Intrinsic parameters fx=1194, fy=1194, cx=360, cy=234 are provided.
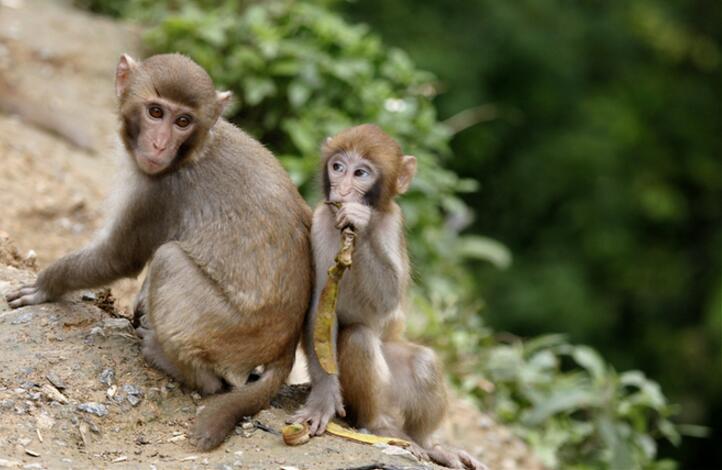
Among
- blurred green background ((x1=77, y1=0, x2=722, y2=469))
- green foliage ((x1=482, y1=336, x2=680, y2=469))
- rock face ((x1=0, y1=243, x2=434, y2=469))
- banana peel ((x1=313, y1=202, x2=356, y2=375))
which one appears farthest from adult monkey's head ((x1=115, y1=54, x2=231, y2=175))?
blurred green background ((x1=77, y1=0, x2=722, y2=469))

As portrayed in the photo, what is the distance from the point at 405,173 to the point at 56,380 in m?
1.98

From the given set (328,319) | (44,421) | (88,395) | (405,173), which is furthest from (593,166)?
(44,421)

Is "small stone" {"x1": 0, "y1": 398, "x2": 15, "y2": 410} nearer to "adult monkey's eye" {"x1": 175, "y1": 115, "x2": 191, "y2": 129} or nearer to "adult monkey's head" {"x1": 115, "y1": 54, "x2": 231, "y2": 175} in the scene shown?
"adult monkey's head" {"x1": 115, "y1": 54, "x2": 231, "y2": 175}

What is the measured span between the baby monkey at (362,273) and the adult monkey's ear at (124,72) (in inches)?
39.5

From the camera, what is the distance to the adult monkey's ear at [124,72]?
572 centimetres

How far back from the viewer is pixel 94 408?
18.2 ft

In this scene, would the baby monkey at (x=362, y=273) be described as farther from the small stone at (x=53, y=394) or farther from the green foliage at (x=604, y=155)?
the green foliage at (x=604, y=155)

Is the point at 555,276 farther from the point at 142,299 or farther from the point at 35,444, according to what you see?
the point at 35,444

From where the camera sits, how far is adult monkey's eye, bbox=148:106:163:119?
5574mm

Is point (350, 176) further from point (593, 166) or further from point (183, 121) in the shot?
point (593, 166)

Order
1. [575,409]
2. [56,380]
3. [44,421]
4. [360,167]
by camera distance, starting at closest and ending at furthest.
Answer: [44,421], [56,380], [360,167], [575,409]

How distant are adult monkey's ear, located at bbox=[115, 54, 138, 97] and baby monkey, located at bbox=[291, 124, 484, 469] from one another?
100 cm

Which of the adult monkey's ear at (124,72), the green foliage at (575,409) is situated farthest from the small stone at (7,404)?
the green foliage at (575,409)

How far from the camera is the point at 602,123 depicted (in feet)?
50.7
